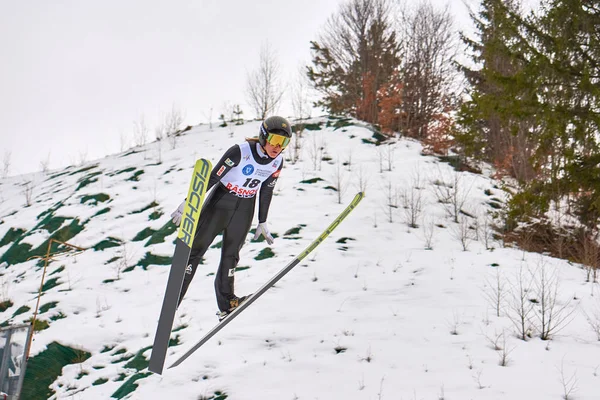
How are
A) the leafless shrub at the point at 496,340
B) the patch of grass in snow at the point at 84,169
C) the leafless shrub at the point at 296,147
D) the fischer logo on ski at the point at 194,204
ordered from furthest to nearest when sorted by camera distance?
the patch of grass in snow at the point at 84,169
the leafless shrub at the point at 296,147
the leafless shrub at the point at 496,340
the fischer logo on ski at the point at 194,204

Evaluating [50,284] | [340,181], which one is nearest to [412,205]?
[340,181]

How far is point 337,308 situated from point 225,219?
2613mm

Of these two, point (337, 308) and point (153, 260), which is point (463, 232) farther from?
point (153, 260)

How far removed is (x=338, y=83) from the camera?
18750 millimetres

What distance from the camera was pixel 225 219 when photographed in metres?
4.27

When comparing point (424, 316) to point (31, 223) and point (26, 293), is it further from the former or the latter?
point (31, 223)

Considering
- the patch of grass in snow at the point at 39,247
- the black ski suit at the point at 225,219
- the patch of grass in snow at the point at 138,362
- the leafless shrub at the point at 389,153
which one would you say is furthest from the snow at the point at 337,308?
the black ski suit at the point at 225,219

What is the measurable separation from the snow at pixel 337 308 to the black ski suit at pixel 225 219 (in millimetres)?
1374

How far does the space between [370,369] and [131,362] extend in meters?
3.14

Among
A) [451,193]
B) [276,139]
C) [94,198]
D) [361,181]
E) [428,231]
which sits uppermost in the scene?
[276,139]

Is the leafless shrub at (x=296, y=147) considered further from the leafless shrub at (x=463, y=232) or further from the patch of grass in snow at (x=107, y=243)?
the patch of grass in snow at (x=107, y=243)

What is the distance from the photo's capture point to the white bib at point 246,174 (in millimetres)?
4129

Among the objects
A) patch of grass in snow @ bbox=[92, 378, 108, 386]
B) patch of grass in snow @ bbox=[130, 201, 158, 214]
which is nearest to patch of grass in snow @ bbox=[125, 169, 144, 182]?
patch of grass in snow @ bbox=[130, 201, 158, 214]

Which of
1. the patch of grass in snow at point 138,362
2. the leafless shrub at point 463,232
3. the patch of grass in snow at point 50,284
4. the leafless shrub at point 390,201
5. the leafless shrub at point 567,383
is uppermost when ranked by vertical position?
the leafless shrub at point 390,201
